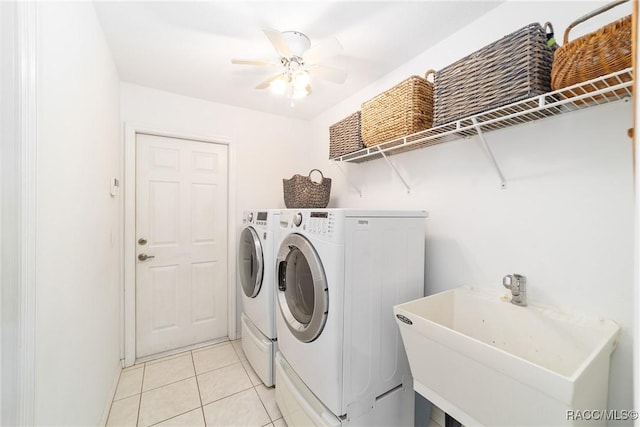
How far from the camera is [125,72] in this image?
199cm

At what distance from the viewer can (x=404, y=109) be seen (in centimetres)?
143

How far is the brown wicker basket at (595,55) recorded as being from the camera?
787 millimetres

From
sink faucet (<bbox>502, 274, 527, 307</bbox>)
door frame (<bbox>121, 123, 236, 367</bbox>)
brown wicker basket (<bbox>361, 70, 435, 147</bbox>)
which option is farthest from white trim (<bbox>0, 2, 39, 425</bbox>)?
sink faucet (<bbox>502, 274, 527, 307</bbox>)

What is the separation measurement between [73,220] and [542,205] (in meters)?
2.06

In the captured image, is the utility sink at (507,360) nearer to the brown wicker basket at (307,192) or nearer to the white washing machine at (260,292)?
the white washing machine at (260,292)

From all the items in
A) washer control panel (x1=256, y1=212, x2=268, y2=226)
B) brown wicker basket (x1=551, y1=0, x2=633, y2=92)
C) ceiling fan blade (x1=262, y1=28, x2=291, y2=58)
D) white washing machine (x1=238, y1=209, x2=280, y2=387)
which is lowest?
white washing machine (x1=238, y1=209, x2=280, y2=387)

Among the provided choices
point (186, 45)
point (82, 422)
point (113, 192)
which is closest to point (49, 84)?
point (186, 45)

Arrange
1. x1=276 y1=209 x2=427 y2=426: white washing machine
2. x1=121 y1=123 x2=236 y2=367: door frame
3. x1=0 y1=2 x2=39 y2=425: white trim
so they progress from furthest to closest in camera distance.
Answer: x1=121 y1=123 x2=236 y2=367: door frame → x1=276 y1=209 x2=427 y2=426: white washing machine → x1=0 y1=2 x2=39 y2=425: white trim

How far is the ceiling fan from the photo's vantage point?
1389 millimetres

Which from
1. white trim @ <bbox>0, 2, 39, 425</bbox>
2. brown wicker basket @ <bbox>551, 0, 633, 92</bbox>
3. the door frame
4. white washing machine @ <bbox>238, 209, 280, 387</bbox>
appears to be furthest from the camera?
the door frame

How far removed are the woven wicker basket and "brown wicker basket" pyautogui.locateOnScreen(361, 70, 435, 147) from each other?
15cm

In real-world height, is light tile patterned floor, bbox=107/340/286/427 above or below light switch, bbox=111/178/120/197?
below

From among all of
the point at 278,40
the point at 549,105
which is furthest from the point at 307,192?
the point at 549,105

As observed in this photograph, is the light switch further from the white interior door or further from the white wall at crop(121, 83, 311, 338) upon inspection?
the white wall at crop(121, 83, 311, 338)
